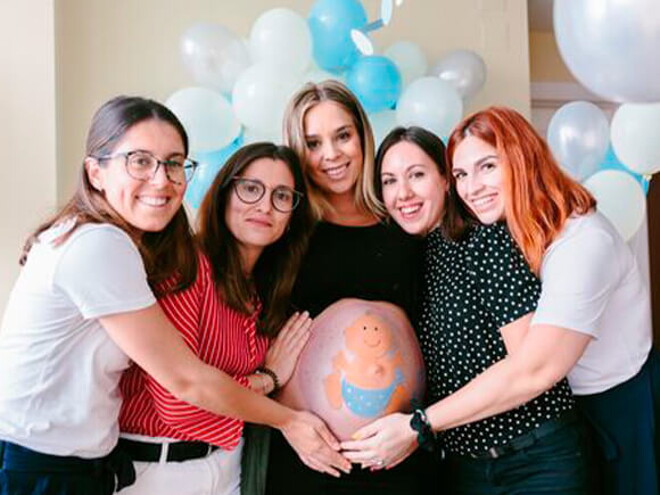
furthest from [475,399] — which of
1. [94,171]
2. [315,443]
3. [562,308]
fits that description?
[94,171]

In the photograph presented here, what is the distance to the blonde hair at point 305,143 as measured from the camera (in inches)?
67.3

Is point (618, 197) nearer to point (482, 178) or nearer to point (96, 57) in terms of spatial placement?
point (482, 178)

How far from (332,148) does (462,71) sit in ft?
3.84

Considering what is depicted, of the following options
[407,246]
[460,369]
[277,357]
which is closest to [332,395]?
[277,357]

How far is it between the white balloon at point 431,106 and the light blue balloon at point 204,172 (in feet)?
2.02

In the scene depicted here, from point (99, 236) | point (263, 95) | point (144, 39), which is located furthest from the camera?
point (144, 39)

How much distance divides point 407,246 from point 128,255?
0.74 m

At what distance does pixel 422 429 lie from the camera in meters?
1.38

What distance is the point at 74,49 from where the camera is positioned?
268 centimetres

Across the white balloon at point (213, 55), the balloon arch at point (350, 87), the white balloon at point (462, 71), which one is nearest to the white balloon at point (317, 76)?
the balloon arch at point (350, 87)

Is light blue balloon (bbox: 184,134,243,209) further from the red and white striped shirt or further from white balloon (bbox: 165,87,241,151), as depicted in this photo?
the red and white striped shirt

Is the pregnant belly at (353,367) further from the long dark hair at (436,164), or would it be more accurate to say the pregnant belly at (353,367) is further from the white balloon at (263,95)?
the white balloon at (263,95)

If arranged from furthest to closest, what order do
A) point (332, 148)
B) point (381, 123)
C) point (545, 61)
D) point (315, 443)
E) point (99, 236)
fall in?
point (545, 61) < point (381, 123) < point (332, 148) < point (315, 443) < point (99, 236)

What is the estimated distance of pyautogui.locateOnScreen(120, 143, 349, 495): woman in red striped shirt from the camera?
127 centimetres
